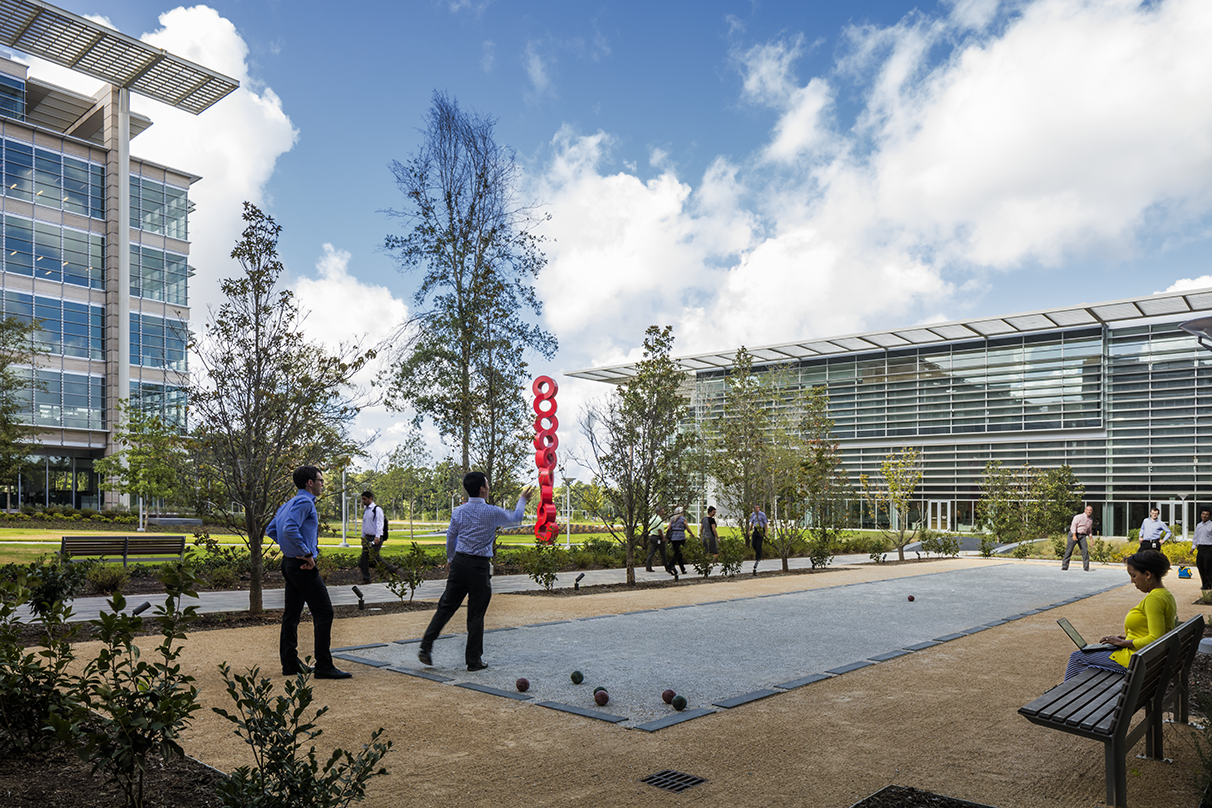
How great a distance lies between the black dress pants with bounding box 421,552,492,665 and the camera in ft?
24.7

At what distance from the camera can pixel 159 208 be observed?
50.9m

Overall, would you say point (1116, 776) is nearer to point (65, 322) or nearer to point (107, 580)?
point (107, 580)

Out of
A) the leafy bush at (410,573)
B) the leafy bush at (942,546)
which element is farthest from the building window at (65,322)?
the leafy bush at (942,546)

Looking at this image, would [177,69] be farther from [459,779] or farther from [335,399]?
[459,779]

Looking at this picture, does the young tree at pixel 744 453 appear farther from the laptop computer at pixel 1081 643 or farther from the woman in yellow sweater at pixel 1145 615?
the woman in yellow sweater at pixel 1145 615

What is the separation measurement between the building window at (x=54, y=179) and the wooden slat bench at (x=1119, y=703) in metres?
53.5

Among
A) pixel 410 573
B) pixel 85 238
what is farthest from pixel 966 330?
pixel 85 238

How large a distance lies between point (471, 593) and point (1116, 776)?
5.12 meters

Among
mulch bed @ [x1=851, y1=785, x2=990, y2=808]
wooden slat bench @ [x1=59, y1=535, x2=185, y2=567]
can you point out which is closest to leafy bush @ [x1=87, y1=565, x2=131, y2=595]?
wooden slat bench @ [x1=59, y1=535, x2=185, y2=567]

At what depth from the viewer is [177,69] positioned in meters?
46.6

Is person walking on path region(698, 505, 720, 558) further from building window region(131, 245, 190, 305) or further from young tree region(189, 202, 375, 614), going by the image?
building window region(131, 245, 190, 305)

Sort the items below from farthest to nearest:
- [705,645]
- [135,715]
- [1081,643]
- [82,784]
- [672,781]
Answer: [705,645] → [1081,643] → [672,781] → [82,784] → [135,715]

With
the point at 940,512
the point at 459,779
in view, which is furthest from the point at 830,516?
the point at 459,779

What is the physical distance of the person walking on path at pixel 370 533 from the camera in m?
15.9
